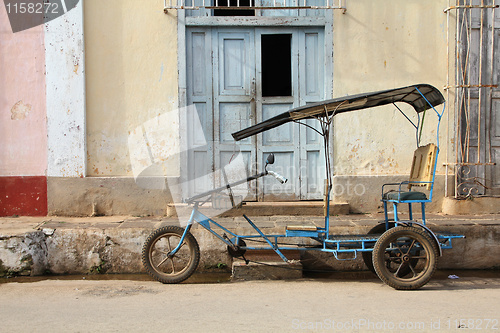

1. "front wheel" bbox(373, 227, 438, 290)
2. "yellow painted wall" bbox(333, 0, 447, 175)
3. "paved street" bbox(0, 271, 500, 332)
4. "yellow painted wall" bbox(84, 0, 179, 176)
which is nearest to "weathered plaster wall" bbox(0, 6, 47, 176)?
"yellow painted wall" bbox(84, 0, 179, 176)

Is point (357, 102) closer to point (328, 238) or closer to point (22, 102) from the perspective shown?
point (328, 238)

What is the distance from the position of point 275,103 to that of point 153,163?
208 cm

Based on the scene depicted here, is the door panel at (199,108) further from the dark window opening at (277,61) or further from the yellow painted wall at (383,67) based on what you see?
the yellow painted wall at (383,67)

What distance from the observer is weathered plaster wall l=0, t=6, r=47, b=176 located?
6.83m

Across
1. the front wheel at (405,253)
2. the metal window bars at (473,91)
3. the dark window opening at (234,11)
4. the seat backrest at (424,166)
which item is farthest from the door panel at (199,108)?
the metal window bars at (473,91)

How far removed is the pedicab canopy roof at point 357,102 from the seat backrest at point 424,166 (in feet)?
1.57

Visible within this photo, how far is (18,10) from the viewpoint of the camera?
6812 millimetres

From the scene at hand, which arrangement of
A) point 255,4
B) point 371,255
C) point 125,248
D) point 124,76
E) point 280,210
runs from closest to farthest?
point 371,255 < point 125,248 < point 280,210 < point 124,76 < point 255,4

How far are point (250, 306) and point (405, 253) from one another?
1.73 metres

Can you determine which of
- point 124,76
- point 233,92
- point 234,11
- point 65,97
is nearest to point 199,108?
point 233,92

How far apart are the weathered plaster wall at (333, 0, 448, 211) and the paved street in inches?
91.2

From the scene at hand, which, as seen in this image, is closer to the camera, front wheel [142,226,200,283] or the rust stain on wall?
front wheel [142,226,200,283]

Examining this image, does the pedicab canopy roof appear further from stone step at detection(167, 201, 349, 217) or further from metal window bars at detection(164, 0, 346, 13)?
metal window bars at detection(164, 0, 346, 13)

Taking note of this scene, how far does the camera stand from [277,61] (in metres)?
7.29
